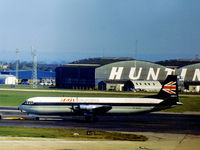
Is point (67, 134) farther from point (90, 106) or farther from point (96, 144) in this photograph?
point (90, 106)

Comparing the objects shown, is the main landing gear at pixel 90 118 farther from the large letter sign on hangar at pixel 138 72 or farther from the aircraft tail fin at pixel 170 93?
the large letter sign on hangar at pixel 138 72

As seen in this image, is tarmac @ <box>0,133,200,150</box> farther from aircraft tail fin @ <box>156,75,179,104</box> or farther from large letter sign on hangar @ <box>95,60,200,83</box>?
large letter sign on hangar @ <box>95,60,200,83</box>

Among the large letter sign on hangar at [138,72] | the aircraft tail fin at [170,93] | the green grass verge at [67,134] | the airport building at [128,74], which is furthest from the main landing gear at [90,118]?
the large letter sign on hangar at [138,72]

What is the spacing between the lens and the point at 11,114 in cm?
7806

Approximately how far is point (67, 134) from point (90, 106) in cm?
1731

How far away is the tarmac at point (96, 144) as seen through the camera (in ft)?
145

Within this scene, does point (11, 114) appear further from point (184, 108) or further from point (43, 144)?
point (184, 108)

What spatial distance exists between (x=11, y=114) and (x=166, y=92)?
1164 inches

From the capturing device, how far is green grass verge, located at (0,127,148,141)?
51.6m

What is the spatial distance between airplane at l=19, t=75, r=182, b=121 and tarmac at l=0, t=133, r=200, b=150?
19.7 metres

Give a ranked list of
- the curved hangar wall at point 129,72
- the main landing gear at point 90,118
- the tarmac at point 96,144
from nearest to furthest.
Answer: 1. the tarmac at point 96,144
2. the main landing gear at point 90,118
3. the curved hangar wall at point 129,72

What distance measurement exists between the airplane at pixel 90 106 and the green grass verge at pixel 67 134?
12.1m

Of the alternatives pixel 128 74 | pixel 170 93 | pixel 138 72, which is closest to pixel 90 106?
pixel 170 93

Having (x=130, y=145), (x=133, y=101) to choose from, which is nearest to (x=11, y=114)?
(x=133, y=101)
